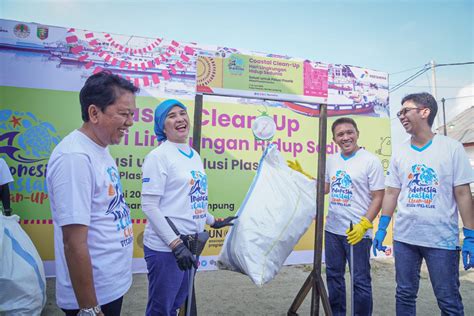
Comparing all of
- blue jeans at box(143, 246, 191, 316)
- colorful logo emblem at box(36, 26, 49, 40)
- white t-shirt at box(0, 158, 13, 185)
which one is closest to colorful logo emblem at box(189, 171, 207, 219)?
blue jeans at box(143, 246, 191, 316)

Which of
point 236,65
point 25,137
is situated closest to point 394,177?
point 236,65

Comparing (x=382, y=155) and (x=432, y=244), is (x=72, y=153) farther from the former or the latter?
(x=382, y=155)

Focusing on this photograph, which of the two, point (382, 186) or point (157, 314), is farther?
point (382, 186)

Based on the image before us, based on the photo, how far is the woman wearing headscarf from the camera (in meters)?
1.49

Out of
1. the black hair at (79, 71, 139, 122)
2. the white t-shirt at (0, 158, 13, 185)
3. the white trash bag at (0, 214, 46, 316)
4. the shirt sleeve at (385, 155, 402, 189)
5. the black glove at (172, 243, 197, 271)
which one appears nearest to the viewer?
the black hair at (79, 71, 139, 122)

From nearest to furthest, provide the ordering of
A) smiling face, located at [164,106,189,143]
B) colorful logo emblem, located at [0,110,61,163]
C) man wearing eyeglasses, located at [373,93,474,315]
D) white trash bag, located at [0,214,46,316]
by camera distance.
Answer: smiling face, located at [164,106,189,143] → man wearing eyeglasses, located at [373,93,474,315] → white trash bag, located at [0,214,46,316] → colorful logo emblem, located at [0,110,61,163]

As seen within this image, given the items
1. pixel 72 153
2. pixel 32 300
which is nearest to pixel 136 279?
pixel 32 300

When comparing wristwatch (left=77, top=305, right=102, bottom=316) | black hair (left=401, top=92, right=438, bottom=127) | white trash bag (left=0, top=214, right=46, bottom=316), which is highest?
black hair (left=401, top=92, right=438, bottom=127)

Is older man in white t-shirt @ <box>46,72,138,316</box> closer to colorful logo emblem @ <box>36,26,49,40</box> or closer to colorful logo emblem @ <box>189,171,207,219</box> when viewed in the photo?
colorful logo emblem @ <box>189,171,207,219</box>

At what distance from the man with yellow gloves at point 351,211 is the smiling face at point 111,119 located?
1.33 metres

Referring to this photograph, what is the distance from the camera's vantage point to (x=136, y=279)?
329 centimetres

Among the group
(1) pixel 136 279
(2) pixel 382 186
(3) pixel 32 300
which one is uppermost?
(2) pixel 382 186

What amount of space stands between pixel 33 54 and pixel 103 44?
663 mm

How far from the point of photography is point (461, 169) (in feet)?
5.98
